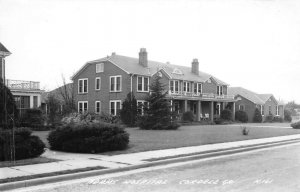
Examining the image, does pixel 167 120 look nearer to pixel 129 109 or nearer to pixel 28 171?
pixel 129 109

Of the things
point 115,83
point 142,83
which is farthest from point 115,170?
point 115,83

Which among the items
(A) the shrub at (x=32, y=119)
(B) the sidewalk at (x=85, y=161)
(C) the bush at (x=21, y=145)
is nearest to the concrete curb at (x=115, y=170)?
(B) the sidewalk at (x=85, y=161)

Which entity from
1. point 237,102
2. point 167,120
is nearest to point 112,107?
point 167,120

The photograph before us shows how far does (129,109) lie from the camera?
1474 inches

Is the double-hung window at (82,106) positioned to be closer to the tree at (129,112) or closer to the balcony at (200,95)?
the tree at (129,112)

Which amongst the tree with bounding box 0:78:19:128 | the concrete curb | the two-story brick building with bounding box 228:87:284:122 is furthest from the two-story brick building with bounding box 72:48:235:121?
the concrete curb

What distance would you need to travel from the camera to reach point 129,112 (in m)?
37.3

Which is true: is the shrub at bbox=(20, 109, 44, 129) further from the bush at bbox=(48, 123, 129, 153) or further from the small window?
the bush at bbox=(48, 123, 129, 153)

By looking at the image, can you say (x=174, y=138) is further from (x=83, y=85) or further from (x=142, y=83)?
(x=83, y=85)

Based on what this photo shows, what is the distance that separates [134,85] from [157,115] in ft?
28.9

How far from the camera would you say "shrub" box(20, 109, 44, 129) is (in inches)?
1212

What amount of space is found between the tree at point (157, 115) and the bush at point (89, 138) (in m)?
16.6

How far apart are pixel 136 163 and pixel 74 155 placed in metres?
2.95

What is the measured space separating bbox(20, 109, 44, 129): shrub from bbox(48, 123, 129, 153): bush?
1635cm
